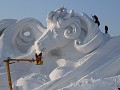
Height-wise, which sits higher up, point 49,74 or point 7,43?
point 7,43

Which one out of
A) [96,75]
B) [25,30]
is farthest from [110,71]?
[25,30]

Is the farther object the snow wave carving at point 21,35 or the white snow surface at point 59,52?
the snow wave carving at point 21,35

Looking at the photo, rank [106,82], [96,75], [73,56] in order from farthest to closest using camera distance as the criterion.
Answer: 1. [73,56]
2. [96,75]
3. [106,82]

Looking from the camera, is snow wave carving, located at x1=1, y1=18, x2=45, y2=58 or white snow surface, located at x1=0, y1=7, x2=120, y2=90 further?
snow wave carving, located at x1=1, y1=18, x2=45, y2=58

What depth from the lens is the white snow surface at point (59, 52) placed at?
14531mm

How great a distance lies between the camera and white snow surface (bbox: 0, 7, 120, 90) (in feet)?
47.7

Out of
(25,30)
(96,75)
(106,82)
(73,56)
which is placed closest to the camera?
(106,82)

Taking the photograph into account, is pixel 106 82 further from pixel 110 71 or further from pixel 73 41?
pixel 73 41

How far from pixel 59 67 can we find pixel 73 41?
116 centimetres

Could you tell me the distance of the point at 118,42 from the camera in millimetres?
15242

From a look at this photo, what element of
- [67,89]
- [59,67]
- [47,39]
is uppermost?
[47,39]

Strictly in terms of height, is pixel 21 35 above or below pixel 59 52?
above

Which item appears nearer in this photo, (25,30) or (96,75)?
(96,75)

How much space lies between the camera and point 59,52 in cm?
1582
